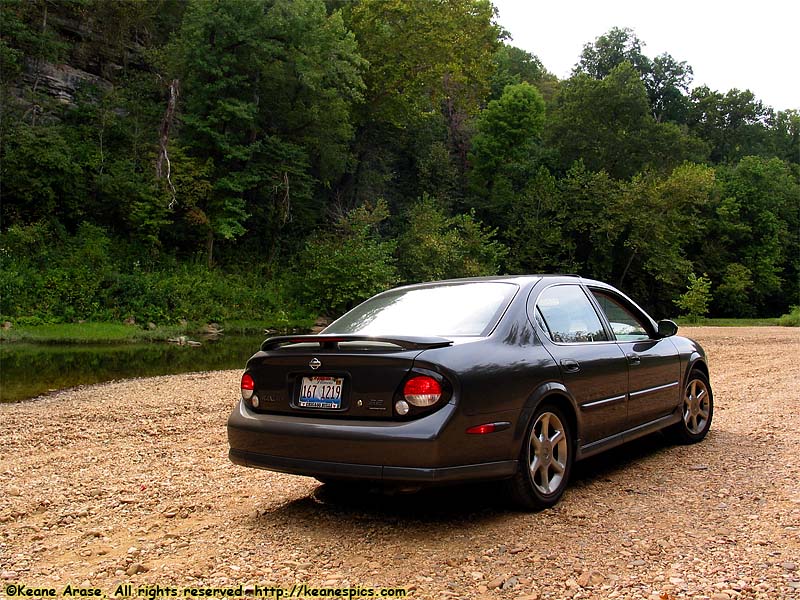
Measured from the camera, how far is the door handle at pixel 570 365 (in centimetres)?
493

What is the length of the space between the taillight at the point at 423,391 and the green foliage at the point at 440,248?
31079 mm

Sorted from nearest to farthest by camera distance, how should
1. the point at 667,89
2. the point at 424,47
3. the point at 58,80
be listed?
1. the point at 58,80
2. the point at 424,47
3. the point at 667,89

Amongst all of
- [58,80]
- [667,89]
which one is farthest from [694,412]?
[667,89]

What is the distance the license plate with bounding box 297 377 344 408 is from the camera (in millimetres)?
4336

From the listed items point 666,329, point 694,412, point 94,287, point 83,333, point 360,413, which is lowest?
point 83,333

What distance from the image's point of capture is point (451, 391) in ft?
13.5

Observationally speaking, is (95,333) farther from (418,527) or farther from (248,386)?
(418,527)

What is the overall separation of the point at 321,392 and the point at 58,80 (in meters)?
35.3

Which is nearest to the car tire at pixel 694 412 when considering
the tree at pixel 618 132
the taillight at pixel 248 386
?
the taillight at pixel 248 386

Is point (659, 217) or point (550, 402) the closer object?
point (550, 402)

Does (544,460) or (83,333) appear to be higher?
(544,460)

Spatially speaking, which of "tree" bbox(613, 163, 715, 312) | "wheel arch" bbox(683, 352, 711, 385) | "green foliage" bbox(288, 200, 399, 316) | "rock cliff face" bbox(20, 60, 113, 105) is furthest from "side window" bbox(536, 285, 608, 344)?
"tree" bbox(613, 163, 715, 312)

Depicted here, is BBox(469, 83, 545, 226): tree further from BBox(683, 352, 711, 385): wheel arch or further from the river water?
BBox(683, 352, 711, 385): wheel arch

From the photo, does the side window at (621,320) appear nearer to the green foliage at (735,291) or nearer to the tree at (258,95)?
the tree at (258,95)
